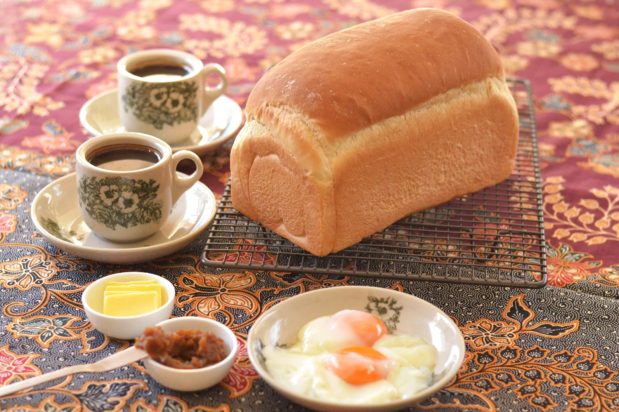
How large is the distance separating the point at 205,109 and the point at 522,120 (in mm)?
794

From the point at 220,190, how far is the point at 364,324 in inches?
27.7

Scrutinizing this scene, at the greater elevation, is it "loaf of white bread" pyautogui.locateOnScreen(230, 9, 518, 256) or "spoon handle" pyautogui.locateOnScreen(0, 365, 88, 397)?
"loaf of white bread" pyautogui.locateOnScreen(230, 9, 518, 256)

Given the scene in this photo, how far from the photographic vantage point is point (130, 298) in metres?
1.42

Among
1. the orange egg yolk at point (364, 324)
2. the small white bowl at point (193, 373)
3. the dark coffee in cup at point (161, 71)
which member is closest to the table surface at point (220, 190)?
the small white bowl at point (193, 373)

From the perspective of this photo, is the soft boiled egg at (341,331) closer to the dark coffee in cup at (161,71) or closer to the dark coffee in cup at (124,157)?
the dark coffee in cup at (124,157)

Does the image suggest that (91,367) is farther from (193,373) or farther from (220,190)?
(220,190)

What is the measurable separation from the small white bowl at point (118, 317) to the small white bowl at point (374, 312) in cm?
18

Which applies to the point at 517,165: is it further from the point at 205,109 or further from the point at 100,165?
the point at 100,165

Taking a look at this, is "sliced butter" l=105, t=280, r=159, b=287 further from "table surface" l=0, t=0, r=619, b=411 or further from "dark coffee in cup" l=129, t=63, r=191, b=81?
→ "dark coffee in cup" l=129, t=63, r=191, b=81

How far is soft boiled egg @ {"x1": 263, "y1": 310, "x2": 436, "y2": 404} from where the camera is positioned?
3.97 ft

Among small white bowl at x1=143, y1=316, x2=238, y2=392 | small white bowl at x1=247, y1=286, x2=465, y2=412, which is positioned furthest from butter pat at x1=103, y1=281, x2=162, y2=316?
small white bowl at x1=247, y1=286, x2=465, y2=412

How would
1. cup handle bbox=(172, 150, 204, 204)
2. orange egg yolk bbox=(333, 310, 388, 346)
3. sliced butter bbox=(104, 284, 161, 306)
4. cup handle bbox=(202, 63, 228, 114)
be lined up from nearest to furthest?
orange egg yolk bbox=(333, 310, 388, 346) → sliced butter bbox=(104, 284, 161, 306) → cup handle bbox=(172, 150, 204, 204) → cup handle bbox=(202, 63, 228, 114)

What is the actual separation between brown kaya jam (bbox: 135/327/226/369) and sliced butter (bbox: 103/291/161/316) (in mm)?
119

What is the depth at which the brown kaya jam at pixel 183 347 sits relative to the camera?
1.26 metres
